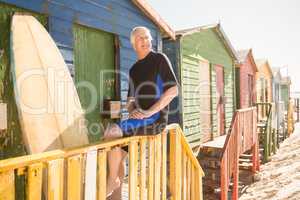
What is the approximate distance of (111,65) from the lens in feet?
20.3

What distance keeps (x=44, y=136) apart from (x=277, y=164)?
11.7 meters

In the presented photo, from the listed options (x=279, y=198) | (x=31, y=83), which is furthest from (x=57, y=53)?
(x=279, y=198)

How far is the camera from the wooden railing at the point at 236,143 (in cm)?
747

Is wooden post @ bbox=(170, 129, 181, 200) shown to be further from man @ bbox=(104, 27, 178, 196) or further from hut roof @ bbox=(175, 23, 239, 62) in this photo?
hut roof @ bbox=(175, 23, 239, 62)

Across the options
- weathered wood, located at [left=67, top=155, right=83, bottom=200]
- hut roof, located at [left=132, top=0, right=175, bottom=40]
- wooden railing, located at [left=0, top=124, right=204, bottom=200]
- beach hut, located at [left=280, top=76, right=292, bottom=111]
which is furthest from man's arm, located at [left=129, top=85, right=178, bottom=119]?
beach hut, located at [left=280, top=76, right=292, bottom=111]

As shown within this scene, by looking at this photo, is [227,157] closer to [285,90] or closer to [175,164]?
[175,164]

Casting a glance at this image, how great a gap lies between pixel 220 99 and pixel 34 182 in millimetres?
12145

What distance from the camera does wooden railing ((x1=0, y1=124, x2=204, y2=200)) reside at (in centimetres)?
178

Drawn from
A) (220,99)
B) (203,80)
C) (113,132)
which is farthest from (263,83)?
(113,132)

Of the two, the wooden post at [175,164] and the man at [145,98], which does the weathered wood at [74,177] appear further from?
the wooden post at [175,164]

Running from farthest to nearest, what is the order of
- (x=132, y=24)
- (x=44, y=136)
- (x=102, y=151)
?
(x=132, y=24)
(x=44, y=136)
(x=102, y=151)

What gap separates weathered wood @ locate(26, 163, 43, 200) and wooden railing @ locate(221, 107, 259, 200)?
589 cm

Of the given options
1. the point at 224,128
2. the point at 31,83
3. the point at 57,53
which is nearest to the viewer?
the point at 31,83

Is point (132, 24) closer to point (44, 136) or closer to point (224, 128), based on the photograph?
point (44, 136)
